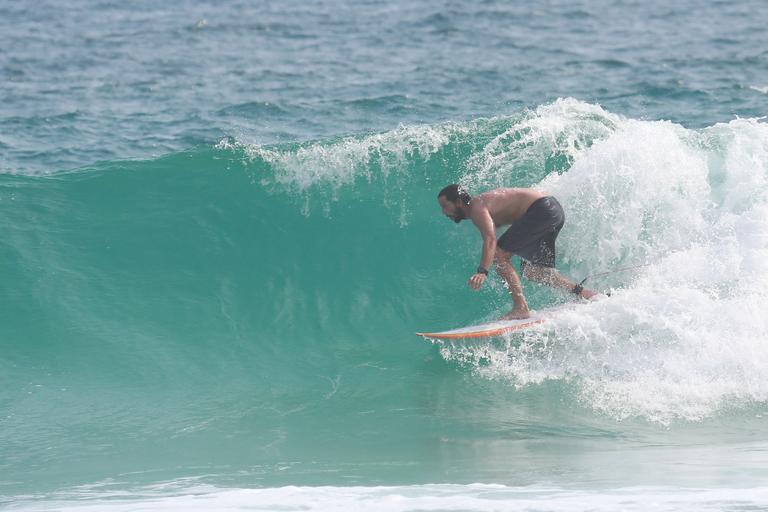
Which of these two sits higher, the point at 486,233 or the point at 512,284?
the point at 486,233

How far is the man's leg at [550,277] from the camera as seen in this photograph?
27.0 ft

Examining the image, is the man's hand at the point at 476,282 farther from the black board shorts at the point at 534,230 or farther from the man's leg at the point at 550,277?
the man's leg at the point at 550,277

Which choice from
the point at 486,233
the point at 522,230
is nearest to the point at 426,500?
the point at 486,233

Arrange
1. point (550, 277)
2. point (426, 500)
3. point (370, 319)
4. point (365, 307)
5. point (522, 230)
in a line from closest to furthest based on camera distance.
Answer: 1. point (426, 500)
2. point (522, 230)
3. point (550, 277)
4. point (370, 319)
5. point (365, 307)

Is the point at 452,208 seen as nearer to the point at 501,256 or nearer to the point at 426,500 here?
the point at 501,256

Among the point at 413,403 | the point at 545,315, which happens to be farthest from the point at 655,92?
the point at 413,403

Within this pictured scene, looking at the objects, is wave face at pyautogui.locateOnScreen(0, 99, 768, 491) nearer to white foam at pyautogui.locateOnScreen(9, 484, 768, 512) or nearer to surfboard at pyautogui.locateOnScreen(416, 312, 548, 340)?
surfboard at pyautogui.locateOnScreen(416, 312, 548, 340)

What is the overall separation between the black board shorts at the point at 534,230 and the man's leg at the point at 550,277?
181mm

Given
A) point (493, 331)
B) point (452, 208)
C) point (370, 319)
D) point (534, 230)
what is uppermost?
point (452, 208)

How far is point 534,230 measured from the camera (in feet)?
26.5

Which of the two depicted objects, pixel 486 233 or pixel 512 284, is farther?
pixel 512 284

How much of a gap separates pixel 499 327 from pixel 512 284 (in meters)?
0.42

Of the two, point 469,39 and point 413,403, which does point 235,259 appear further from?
point 469,39

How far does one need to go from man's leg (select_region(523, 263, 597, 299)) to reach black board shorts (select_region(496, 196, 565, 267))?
0.59ft
